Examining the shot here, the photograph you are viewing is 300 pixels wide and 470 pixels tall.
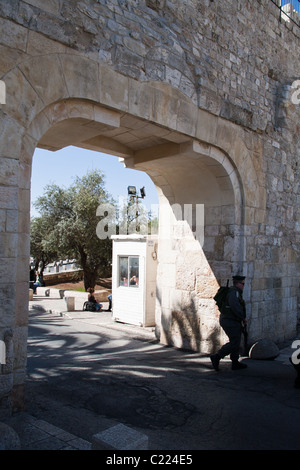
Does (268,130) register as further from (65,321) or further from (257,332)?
(65,321)

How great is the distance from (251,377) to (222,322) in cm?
79

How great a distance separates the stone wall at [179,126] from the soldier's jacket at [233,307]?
77cm

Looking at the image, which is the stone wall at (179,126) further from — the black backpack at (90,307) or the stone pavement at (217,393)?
the black backpack at (90,307)

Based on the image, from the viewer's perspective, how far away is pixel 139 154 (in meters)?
6.04

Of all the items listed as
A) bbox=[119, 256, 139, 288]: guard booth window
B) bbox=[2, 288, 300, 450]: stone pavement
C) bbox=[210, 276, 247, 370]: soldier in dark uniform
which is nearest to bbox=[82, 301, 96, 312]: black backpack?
bbox=[119, 256, 139, 288]: guard booth window

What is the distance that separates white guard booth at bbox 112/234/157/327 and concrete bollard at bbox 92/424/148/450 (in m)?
6.86

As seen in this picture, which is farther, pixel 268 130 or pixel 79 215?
pixel 79 215

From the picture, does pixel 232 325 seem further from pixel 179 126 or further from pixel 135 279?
pixel 135 279

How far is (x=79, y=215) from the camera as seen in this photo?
18.4 m

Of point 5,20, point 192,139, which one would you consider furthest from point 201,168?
point 5,20

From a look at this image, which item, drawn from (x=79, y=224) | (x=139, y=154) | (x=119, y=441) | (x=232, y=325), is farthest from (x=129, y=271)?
(x=79, y=224)

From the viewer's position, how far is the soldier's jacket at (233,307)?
520 centimetres

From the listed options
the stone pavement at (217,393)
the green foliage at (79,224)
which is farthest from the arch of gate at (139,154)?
the green foliage at (79,224)

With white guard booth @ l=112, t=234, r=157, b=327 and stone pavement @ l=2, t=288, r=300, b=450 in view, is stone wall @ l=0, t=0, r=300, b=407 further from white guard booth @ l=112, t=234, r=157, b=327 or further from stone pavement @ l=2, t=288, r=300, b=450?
white guard booth @ l=112, t=234, r=157, b=327
